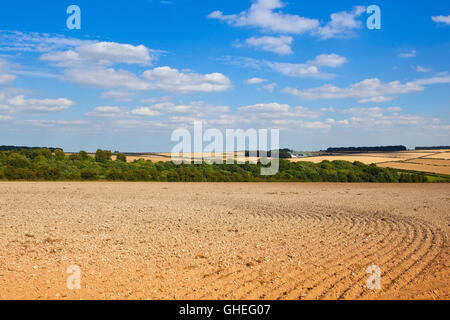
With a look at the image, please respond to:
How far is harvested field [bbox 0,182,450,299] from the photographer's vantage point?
7.64 meters

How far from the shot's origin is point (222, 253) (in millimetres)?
10328

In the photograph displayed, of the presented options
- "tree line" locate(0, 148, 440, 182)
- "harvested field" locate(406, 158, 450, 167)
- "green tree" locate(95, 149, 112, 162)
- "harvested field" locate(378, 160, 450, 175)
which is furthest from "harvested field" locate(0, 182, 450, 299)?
"harvested field" locate(406, 158, 450, 167)

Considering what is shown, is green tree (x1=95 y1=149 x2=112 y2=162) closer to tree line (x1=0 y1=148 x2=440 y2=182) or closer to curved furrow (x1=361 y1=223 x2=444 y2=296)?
tree line (x1=0 y1=148 x2=440 y2=182)

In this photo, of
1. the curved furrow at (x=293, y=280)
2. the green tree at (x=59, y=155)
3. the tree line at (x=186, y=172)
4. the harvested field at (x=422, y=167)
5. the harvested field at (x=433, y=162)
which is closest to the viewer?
the curved furrow at (x=293, y=280)

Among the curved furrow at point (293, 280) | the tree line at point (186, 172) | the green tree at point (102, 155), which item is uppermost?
the green tree at point (102, 155)

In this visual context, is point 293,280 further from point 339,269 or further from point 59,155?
point 59,155

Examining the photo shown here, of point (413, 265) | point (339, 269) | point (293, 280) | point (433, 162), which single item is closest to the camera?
point (293, 280)

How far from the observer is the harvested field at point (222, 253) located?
7.64 metres

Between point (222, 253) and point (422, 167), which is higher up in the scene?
point (422, 167)

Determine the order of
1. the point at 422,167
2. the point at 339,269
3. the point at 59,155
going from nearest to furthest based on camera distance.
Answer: the point at 339,269, the point at 422,167, the point at 59,155

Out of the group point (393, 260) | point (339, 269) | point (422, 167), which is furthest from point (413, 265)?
point (422, 167)

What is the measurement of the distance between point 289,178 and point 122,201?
23573mm

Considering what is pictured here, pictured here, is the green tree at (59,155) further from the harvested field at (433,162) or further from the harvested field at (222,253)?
the harvested field at (433,162)

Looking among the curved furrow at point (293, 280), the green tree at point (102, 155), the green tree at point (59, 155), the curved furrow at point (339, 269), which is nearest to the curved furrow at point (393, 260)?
the curved furrow at point (339, 269)
